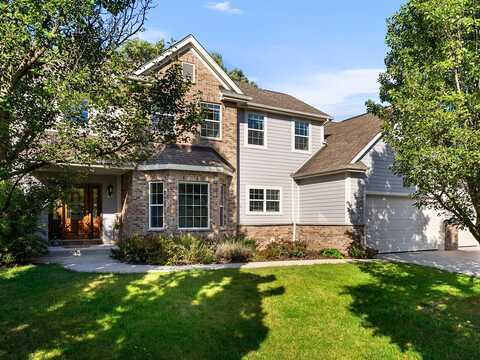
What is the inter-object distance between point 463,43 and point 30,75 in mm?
8052

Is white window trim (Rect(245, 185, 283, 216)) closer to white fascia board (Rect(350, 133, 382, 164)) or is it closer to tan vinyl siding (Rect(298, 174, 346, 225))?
tan vinyl siding (Rect(298, 174, 346, 225))

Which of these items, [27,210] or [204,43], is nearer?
[27,210]

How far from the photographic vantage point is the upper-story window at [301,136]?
60.6ft

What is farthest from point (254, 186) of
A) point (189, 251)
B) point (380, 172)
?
point (189, 251)

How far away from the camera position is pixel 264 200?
17.4m

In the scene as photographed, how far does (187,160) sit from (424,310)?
9.50 metres

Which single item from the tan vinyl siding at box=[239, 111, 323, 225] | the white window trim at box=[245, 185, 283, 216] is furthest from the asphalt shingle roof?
the white window trim at box=[245, 185, 283, 216]

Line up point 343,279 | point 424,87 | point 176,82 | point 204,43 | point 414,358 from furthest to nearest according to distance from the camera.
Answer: point 204,43, point 343,279, point 424,87, point 176,82, point 414,358

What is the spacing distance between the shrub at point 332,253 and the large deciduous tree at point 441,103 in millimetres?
6275

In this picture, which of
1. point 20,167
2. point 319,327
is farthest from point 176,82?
point 319,327

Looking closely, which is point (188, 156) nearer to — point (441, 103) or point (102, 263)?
point (102, 263)

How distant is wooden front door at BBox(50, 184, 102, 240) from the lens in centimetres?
1524

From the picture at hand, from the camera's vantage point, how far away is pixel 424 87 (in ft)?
25.1

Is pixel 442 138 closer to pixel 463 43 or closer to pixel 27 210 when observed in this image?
pixel 463 43
